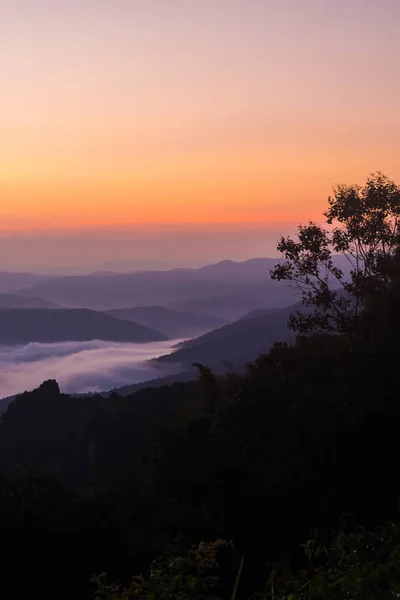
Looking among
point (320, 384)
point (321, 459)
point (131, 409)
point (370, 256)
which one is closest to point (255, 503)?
point (321, 459)

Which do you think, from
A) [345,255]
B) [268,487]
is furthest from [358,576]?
[345,255]

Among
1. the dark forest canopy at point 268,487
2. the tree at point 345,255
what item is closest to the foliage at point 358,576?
the dark forest canopy at point 268,487

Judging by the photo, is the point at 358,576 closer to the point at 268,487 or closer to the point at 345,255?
the point at 268,487

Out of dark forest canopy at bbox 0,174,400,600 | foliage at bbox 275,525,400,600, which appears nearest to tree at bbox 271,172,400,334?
dark forest canopy at bbox 0,174,400,600

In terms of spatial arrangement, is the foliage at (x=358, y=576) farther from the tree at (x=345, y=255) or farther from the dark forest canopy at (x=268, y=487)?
the tree at (x=345, y=255)

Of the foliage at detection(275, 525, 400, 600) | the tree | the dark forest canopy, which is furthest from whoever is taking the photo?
the tree

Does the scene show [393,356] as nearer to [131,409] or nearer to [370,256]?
[370,256]

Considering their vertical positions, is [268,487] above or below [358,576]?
below

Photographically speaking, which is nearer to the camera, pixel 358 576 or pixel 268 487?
pixel 358 576

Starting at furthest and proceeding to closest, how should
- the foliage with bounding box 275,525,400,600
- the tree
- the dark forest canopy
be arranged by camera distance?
the tree, the dark forest canopy, the foliage with bounding box 275,525,400,600

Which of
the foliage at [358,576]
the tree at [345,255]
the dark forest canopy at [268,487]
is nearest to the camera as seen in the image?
the foliage at [358,576]

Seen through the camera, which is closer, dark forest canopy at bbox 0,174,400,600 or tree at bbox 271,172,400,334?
dark forest canopy at bbox 0,174,400,600

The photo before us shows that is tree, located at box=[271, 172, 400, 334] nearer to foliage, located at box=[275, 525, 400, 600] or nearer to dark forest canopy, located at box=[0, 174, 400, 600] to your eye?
dark forest canopy, located at box=[0, 174, 400, 600]

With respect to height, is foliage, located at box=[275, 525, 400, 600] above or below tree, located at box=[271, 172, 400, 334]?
below
